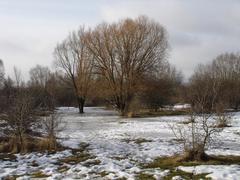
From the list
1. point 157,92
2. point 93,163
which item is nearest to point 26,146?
point 93,163

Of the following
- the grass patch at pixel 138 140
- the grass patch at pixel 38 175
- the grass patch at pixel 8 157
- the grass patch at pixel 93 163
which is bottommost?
the grass patch at pixel 38 175

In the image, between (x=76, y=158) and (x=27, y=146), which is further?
(x=27, y=146)

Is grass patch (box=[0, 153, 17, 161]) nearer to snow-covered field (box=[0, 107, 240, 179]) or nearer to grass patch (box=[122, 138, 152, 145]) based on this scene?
snow-covered field (box=[0, 107, 240, 179])

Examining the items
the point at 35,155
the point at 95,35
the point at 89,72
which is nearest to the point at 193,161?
the point at 35,155

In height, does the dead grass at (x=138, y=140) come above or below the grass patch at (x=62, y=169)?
above

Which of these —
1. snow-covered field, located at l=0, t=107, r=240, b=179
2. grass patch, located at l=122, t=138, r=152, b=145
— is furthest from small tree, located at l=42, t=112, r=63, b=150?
grass patch, located at l=122, t=138, r=152, b=145

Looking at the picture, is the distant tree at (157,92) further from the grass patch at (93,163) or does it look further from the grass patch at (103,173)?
the grass patch at (103,173)

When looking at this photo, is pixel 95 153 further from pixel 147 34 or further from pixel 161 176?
pixel 147 34

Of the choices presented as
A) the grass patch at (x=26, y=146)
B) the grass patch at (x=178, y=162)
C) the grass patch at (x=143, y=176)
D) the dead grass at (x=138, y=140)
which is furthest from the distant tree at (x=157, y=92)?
the grass patch at (x=143, y=176)

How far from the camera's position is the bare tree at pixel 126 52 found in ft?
132

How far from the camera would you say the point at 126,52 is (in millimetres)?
40312

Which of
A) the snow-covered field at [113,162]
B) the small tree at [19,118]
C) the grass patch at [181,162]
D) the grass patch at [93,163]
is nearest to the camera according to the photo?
the snow-covered field at [113,162]

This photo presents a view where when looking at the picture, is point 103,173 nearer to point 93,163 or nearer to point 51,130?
point 93,163

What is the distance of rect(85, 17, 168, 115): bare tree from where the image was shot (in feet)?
132
